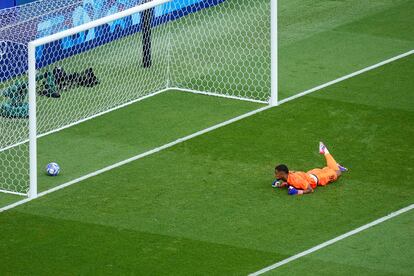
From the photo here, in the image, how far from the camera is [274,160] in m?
17.5

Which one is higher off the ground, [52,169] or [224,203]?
[52,169]

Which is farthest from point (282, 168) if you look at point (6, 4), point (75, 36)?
point (6, 4)

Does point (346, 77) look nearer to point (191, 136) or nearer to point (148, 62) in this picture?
point (148, 62)

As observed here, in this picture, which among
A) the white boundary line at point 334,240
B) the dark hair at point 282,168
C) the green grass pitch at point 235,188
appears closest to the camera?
the white boundary line at point 334,240

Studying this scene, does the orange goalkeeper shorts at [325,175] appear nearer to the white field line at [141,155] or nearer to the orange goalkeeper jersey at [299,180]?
the orange goalkeeper jersey at [299,180]

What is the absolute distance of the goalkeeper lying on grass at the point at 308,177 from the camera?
16.4 metres

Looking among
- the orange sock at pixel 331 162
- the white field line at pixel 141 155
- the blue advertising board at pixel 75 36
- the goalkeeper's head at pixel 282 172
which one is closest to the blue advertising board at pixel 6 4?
the blue advertising board at pixel 75 36

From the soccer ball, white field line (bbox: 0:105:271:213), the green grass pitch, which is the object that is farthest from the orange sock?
the soccer ball

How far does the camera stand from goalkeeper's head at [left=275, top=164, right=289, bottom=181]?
53.7ft

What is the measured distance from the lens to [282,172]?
645 inches

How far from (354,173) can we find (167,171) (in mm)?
2396

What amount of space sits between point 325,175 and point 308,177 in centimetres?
24

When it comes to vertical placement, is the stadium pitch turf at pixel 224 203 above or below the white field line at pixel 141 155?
below

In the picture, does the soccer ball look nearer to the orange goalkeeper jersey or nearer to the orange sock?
the orange goalkeeper jersey
